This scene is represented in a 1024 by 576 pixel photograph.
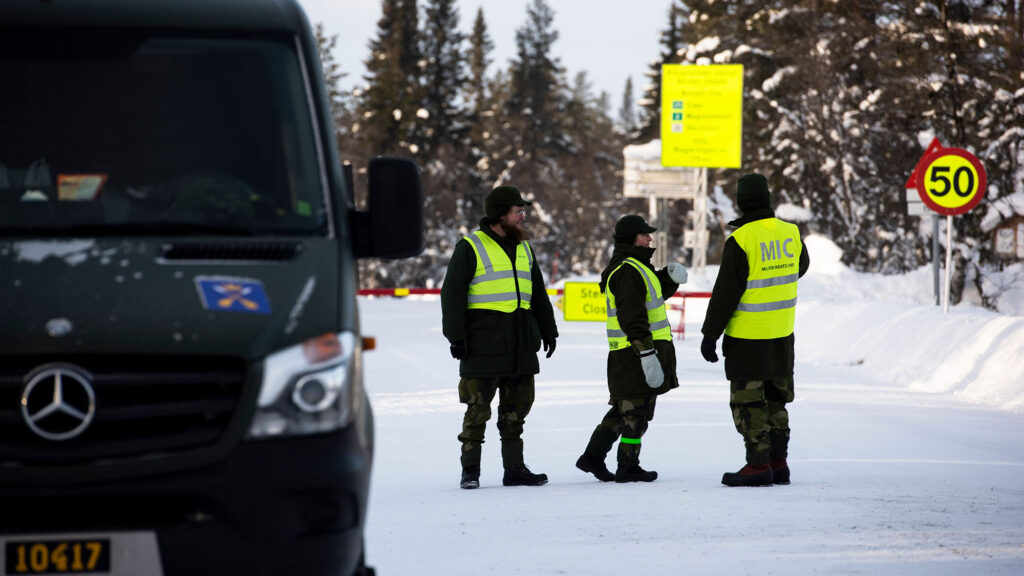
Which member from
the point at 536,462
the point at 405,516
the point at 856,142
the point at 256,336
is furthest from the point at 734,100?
the point at 256,336

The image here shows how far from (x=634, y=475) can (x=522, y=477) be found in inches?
27.0

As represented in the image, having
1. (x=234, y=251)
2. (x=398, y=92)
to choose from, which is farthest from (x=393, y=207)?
(x=398, y=92)

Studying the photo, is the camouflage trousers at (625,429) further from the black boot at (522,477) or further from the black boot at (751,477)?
the black boot at (751,477)

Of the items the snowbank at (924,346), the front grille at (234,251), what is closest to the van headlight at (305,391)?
the front grille at (234,251)

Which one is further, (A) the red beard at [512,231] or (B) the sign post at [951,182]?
(B) the sign post at [951,182]

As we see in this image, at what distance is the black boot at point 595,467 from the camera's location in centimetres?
849

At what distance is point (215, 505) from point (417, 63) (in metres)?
72.1

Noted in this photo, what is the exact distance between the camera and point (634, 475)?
8375 millimetres

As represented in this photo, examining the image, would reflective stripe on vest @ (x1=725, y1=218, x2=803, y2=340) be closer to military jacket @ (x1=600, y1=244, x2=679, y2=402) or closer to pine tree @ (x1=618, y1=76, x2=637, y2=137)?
military jacket @ (x1=600, y1=244, x2=679, y2=402)

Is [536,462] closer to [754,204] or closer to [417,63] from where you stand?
[754,204]

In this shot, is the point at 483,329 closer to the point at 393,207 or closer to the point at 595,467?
the point at 595,467

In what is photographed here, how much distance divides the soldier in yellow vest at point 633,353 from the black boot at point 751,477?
526 millimetres

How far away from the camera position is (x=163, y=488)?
12.3 feet

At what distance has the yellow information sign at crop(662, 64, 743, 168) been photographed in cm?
3791
